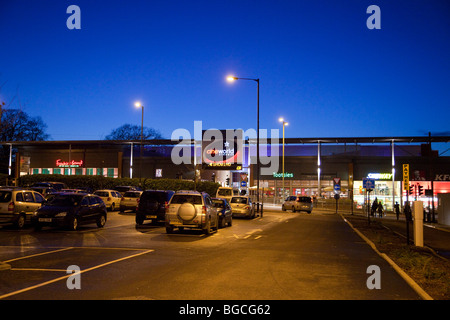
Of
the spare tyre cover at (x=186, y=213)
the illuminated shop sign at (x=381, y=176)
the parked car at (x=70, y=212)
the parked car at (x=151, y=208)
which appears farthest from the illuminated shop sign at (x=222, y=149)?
the spare tyre cover at (x=186, y=213)

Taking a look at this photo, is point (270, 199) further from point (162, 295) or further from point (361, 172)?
point (162, 295)

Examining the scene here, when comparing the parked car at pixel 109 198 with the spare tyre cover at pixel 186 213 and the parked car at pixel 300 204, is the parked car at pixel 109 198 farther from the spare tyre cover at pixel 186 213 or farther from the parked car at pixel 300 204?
the parked car at pixel 300 204

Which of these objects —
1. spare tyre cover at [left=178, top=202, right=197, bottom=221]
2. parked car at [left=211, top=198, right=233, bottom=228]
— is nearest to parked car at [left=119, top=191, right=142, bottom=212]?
parked car at [left=211, top=198, right=233, bottom=228]

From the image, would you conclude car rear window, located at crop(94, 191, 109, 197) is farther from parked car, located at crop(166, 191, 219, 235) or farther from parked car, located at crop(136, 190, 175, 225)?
parked car, located at crop(166, 191, 219, 235)

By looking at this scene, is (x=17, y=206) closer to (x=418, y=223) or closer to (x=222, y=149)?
(x=418, y=223)

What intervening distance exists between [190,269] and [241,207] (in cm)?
2046

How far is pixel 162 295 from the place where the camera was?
6.90 m

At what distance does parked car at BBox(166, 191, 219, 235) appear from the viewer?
16938 mm

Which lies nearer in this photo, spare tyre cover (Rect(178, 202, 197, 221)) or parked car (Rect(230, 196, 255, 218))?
spare tyre cover (Rect(178, 202, 197, 221))

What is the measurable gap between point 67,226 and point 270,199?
4421cm

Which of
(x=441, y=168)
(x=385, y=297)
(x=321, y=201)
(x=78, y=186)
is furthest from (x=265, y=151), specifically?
(x=385, y=297)

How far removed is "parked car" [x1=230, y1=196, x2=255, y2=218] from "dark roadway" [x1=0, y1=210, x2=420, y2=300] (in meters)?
14.0

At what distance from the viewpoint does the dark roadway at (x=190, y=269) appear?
282 inches

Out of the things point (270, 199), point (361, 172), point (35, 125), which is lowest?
point (270, 199)
